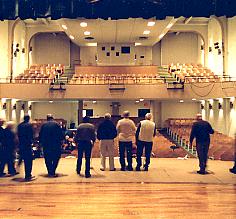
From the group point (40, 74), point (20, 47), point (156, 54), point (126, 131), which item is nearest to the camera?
point (126, 131)

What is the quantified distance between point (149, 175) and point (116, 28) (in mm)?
14304

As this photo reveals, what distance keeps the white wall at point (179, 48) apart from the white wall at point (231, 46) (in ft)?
23.1

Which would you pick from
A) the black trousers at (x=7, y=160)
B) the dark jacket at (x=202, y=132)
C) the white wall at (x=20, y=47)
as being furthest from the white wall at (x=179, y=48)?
the black trousers at (x=7, y=160)

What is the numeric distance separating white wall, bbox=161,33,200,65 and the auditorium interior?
0.08 meters

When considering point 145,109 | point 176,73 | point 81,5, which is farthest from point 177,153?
point 145,109

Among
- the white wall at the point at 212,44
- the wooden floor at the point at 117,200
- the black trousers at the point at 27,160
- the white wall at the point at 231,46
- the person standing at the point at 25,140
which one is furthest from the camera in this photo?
the white wall at the point at 212,44

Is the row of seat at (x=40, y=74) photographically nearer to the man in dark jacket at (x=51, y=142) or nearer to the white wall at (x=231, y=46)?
the white wall at (x=231, y=46)

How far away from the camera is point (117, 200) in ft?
17.9

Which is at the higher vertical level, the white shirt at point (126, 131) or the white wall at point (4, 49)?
the white wall at point (4, 49)

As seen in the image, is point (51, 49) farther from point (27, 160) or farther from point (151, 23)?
point (27, 160)

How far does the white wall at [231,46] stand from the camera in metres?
18.9

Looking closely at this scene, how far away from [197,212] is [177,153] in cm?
751

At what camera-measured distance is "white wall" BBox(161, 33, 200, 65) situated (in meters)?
26.7

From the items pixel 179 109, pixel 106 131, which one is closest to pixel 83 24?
pixel 179 109
